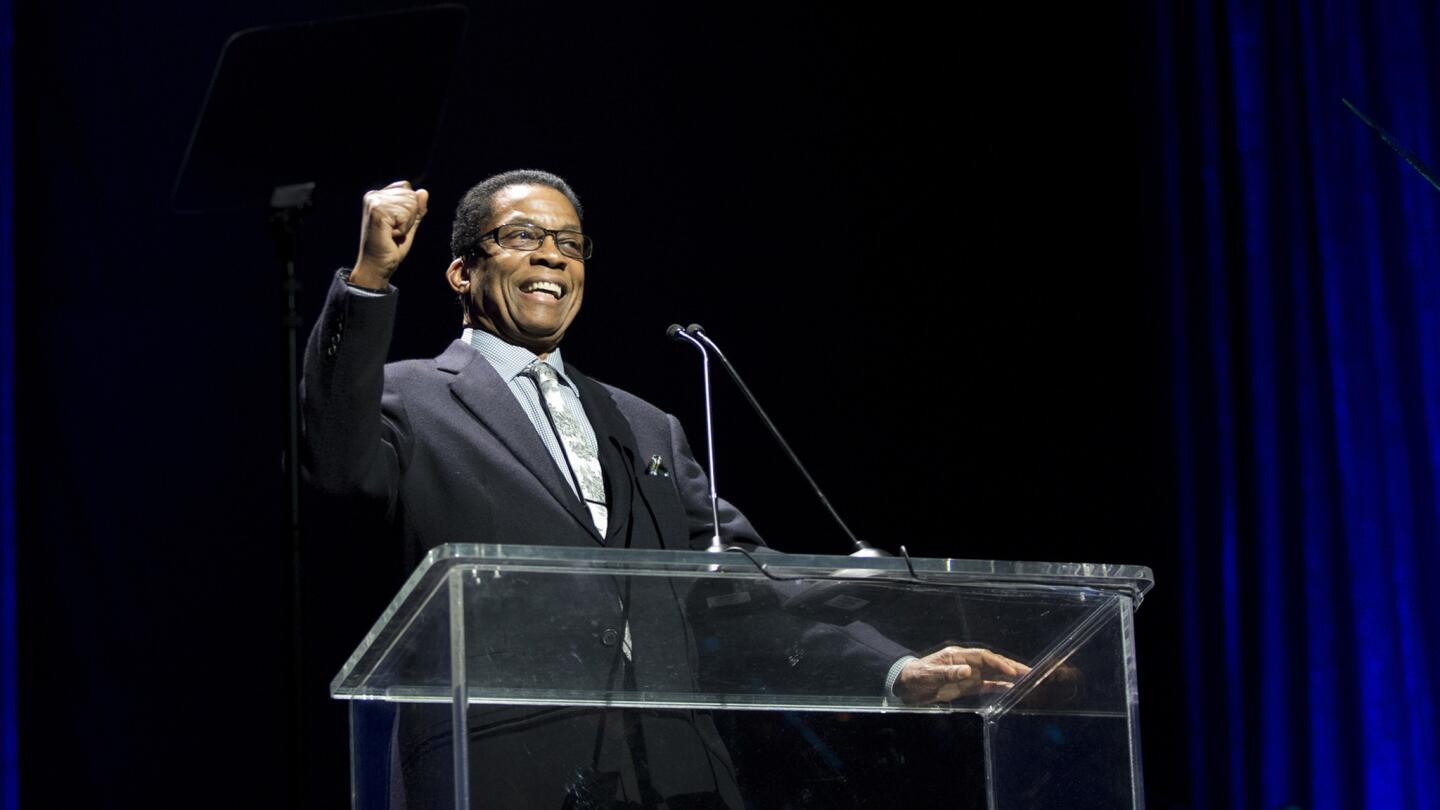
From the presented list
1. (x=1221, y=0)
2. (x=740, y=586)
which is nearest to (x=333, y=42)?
(x=740, y=586)

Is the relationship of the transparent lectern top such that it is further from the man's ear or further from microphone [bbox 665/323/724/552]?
the man's ear

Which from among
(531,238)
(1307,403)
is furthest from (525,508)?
(1307,403)

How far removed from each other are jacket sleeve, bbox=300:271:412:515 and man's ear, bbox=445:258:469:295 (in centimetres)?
68

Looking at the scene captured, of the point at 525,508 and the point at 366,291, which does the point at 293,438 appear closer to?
the point at 366,291

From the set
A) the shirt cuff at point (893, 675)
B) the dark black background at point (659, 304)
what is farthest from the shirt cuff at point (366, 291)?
the dark black background at point (659, 304)

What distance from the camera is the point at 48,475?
3.14 meters

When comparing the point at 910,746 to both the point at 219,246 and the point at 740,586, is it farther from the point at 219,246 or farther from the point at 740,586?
the point at 219,246

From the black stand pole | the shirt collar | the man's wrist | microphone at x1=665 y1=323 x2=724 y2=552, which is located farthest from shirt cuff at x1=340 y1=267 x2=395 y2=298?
Result: the shirt collar

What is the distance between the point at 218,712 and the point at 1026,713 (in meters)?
2.03

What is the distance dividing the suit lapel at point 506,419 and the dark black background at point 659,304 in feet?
3.50

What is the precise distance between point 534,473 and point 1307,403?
2.03 meters

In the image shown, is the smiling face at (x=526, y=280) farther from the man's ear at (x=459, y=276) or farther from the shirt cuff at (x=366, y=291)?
the shirt cuff at (x=366, y=291)

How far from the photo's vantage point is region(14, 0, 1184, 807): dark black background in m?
3.20

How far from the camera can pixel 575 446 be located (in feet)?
7.53
